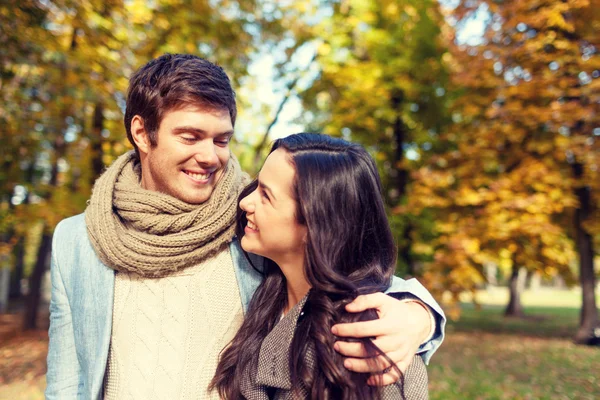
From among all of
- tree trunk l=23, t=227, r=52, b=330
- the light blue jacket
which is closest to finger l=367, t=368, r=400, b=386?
the light blue jacket

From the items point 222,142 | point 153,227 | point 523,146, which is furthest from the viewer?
point 523,146

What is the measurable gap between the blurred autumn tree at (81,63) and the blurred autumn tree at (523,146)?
14.8 feet

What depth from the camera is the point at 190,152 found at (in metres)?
1.97

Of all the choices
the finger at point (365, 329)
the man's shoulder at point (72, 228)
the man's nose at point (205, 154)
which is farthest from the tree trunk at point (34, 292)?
the finger at point (365, 329)

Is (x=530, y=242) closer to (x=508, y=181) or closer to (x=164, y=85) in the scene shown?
(x=508, y=181)

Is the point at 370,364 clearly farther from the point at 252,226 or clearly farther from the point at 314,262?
the point at 252,226

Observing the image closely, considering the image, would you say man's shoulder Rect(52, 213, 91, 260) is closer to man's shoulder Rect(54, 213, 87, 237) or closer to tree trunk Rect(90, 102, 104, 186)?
man's shoulder Rect(54, 213, 87, 237)

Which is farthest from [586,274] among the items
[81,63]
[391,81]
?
[81,63]

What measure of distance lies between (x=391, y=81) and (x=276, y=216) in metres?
10.3

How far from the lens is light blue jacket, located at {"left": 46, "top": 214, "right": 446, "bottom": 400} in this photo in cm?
184

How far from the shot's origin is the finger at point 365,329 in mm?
1413

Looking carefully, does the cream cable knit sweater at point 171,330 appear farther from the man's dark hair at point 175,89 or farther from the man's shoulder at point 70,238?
the man's dark hair at point 175,89

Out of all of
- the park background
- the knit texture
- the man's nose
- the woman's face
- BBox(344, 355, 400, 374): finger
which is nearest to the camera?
BBox(344, 355, 400, 374): finger

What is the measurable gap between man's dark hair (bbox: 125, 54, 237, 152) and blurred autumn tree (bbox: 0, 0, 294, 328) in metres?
3.93
